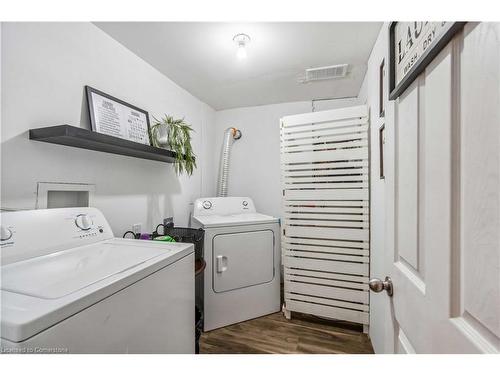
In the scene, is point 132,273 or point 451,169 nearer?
point 451,169

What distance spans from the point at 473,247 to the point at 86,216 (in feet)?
5.13

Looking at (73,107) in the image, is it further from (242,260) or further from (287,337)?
(287,337)

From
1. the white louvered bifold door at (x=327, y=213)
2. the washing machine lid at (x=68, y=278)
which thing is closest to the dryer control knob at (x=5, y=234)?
the washing machine lid at (x=68, y=278)

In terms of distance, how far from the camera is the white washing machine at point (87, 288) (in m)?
0.57

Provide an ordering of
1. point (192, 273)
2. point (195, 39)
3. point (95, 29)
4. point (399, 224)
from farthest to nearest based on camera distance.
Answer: point (195, 39), point (95, 29), point (192, 273), point (399, 224)

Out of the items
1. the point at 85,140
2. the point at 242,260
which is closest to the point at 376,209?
the point at 242,260

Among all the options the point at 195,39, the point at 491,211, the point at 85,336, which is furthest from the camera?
the point at 195,39

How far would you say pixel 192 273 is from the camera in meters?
1.18

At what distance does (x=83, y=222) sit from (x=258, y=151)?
2.16 m

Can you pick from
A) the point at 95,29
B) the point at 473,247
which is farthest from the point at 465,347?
the point at 95,29

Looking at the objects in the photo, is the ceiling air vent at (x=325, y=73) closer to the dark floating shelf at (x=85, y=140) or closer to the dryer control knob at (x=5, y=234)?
the dark floating shelf at (x=85, y=140)

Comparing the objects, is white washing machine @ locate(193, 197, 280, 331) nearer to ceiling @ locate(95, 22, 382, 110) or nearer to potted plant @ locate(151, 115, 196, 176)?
potted plant @ locate(151, 115, 196, 176)

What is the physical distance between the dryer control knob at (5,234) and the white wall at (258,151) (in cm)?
233
